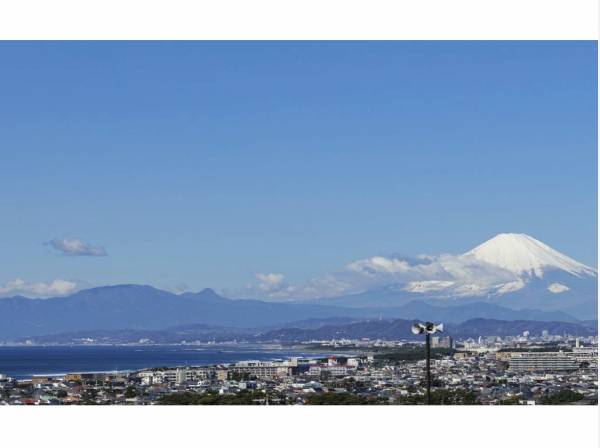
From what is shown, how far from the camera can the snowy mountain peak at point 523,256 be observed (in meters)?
54.2

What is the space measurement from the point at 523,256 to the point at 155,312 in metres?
25.8

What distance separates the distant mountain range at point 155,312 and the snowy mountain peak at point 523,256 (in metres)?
3.01

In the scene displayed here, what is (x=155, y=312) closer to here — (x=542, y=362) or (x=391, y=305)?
(x=391, y=305)

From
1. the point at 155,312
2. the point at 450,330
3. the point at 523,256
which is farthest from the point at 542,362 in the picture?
the point at 155,312

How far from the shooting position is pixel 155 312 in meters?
71.4

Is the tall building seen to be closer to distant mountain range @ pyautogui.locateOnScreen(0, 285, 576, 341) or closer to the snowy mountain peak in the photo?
the snowy mountain peak

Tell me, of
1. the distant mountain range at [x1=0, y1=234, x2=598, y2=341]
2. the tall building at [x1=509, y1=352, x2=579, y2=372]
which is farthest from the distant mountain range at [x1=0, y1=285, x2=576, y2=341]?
the tall building at [x1=509, y1=352, x2=579, y2=372]

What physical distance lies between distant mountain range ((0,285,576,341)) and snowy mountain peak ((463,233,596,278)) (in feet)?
9.88

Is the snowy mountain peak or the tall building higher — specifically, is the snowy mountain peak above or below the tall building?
above

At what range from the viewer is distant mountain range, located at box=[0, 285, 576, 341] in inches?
2557
